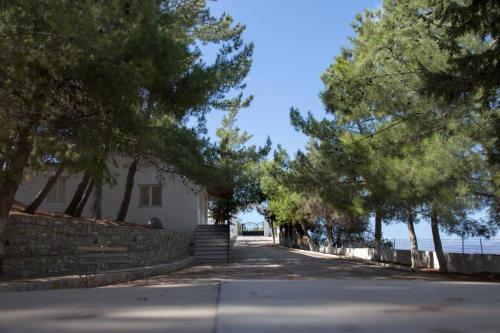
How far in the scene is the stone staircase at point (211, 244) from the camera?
24906 millimetres

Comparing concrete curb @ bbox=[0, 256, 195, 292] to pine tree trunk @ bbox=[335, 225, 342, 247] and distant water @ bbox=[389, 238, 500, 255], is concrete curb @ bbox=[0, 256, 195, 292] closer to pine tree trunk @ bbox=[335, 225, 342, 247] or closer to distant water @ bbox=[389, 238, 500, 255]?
distant water @ bbox=[389, 238, 500, 255]

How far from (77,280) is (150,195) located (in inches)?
585

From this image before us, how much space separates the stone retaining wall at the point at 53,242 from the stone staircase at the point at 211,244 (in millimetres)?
5141

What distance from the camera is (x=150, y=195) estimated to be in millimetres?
27281

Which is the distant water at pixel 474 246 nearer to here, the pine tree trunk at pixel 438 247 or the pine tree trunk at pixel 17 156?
the pine tree trunk at pixel 438 247

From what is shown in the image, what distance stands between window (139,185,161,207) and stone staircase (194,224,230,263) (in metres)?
2.64

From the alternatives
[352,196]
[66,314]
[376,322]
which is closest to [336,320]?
[376,322]

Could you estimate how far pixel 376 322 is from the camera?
398 centimetres

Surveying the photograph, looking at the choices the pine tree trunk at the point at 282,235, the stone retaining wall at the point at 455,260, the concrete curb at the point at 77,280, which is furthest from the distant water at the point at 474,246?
the pine tree trunk at the point at 282,235

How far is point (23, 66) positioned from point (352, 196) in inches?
508

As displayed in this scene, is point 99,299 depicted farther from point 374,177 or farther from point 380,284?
point 374,177

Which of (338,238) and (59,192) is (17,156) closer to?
(59,192)

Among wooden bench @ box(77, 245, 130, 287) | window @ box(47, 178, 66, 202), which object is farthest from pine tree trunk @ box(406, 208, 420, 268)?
window @ box(47, 178, 66, 202)

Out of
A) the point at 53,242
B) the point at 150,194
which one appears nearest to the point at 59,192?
the point at 150,194
